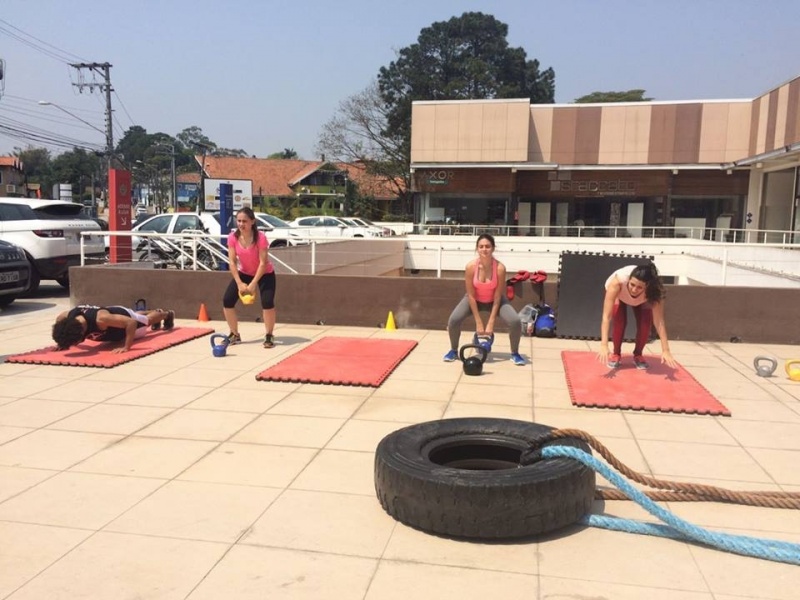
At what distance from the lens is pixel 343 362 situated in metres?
7.64

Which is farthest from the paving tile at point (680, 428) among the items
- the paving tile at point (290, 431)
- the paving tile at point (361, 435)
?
the paving tile at point (290, 431)

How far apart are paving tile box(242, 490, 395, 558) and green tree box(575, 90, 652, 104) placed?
7918 cm

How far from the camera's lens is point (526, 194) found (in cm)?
3797

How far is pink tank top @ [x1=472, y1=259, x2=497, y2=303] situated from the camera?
302 inches

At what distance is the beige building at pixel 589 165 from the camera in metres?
34.4

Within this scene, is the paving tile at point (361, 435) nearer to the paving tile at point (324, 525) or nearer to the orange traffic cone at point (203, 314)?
the paving tile at point (324, 525)

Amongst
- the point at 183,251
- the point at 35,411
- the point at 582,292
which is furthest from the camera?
the point at 183,251

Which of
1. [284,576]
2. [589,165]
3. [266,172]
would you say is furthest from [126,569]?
[266,172]

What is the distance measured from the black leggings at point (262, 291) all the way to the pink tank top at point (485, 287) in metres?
2.66

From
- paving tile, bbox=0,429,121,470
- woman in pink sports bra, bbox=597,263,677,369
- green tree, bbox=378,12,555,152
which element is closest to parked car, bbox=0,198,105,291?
paving tile, bbox=0,429,121,470

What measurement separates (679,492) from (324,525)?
2.15 m

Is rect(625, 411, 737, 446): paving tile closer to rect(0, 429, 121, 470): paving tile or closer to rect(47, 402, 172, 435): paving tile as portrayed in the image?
rect(47, 402, 172, 435): paving tile

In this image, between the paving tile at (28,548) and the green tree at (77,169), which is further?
the green tree at (77,169)

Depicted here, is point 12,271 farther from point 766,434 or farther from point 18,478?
point 766,434
